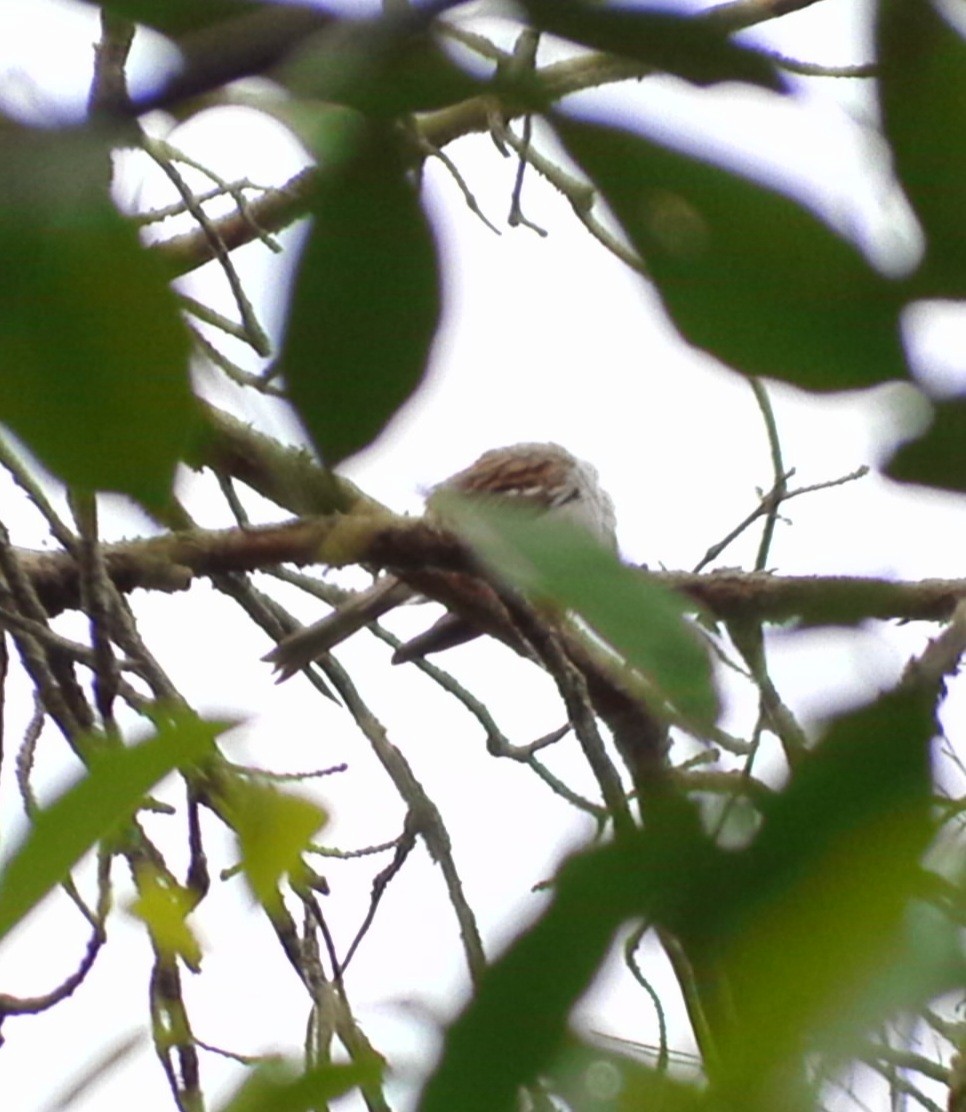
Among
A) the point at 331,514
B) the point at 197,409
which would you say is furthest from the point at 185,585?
the point at 197,409

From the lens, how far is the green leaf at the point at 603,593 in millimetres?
280

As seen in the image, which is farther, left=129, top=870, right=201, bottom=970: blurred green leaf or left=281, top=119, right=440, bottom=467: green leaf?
left=129, top=870, right=201, bottom=970: blurred green leaf

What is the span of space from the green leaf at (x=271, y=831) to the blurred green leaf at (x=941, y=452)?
0.15 m

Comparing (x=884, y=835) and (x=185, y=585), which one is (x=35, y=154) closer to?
(x=884, y=835)

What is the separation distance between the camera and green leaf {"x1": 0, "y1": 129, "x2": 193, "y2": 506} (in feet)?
0.86

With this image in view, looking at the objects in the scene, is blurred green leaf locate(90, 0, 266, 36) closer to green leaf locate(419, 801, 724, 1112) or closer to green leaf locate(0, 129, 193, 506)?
green leaf locate(0, 129, 193, 506)

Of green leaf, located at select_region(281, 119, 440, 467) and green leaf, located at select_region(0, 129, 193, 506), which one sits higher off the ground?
green leaf, located at select_region(281, 119, 440, 467)

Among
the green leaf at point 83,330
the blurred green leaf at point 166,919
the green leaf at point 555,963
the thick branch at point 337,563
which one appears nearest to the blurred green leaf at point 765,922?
the green leaf at point 555,963

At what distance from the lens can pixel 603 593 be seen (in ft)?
0.93

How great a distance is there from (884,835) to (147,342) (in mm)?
152

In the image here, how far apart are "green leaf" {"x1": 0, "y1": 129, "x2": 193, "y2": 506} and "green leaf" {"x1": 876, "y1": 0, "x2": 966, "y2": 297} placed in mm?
139

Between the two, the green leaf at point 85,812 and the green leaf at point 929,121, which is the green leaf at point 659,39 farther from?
the green leaf at point 85,812

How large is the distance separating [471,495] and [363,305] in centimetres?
5

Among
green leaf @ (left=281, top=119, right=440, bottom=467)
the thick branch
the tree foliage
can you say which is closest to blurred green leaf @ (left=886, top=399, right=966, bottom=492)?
the tree foliage
